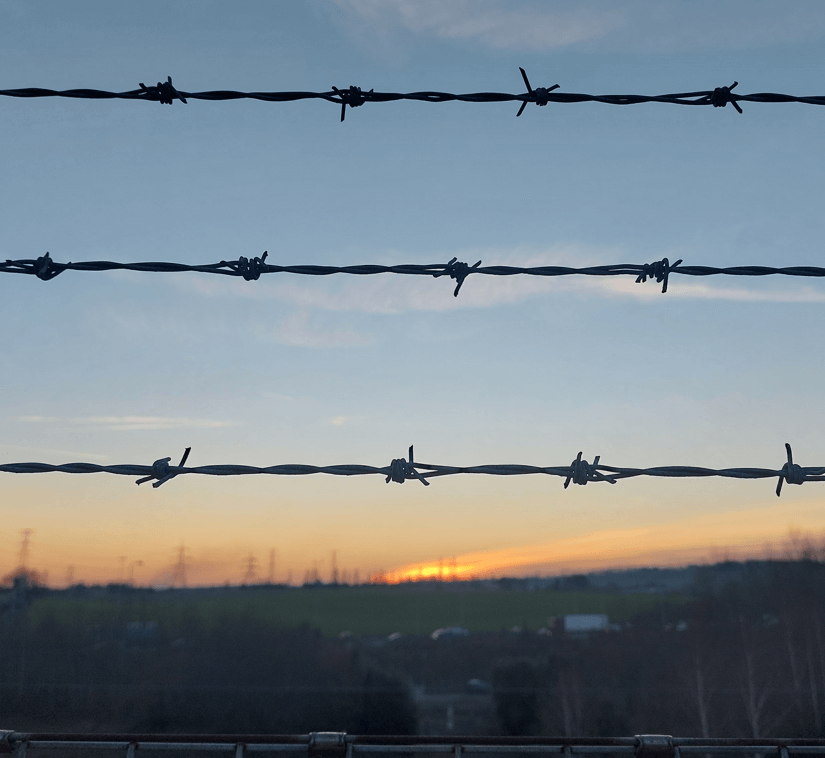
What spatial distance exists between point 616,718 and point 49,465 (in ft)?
259

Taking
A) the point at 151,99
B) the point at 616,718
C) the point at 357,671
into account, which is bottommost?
the point at 616,718

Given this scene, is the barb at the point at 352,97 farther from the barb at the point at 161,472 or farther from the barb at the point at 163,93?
the barb at the point at 161,472

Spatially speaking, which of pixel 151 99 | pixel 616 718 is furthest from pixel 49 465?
pixel 616 718

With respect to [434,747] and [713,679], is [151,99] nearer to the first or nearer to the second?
[434,747]

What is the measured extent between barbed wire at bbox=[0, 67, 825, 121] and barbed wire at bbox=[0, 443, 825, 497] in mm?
2031

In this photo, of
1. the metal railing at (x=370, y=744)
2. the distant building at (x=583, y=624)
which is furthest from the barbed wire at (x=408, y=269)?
the distant building at (x=583, y=624)

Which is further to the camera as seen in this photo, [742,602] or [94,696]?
[742,602]

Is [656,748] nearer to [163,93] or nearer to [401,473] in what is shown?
[401,473]

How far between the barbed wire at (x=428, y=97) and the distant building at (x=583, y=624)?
283ft

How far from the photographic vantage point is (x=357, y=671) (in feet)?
238

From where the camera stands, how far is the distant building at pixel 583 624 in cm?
8456

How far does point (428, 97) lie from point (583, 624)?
88.4 m

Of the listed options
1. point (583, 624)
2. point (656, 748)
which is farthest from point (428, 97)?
point (583, 624)

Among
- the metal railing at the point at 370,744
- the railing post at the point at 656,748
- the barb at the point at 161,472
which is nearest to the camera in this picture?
the barb at the point at 161,472
